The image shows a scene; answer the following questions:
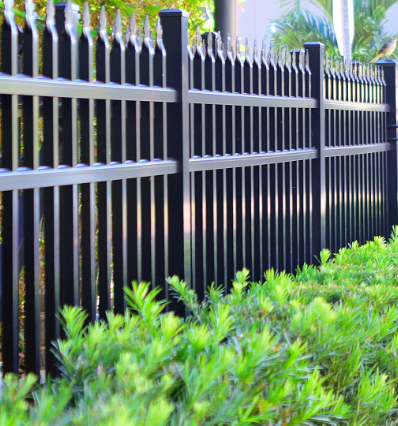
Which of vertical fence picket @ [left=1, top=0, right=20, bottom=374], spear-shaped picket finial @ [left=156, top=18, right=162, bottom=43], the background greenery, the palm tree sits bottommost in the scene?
vertical fence picket @ [left=1, top=0, right=20, bottom=374]

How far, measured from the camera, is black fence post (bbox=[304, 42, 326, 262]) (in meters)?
4.96

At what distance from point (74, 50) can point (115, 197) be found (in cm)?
69

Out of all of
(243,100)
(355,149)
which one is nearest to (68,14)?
(243,100)

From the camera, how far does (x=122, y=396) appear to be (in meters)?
1.45

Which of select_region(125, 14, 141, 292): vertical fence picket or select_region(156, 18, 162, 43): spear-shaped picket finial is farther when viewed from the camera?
select_region(156, 18, 162, 43): spear-shaped picket finial

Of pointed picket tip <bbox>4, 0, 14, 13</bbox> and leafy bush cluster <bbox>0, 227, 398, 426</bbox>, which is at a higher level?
pointed picket tip <bbox>4, 0, 14, 13</bbox>

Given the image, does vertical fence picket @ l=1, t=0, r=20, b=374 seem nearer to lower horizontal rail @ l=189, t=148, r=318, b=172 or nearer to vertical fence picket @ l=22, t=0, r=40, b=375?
vertical fence picket @ l=22, t=0, r=40, b=375

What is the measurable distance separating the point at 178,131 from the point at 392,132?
13.5ft

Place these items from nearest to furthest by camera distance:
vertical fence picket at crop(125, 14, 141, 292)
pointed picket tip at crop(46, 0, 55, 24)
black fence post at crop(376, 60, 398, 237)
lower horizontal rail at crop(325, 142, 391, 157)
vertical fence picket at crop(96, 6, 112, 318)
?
pointed picket tip at crop(46, 0, 55, 24)
vertical fence picket at crop(96, 6, 112, 318)
vertical fence picket at crop(125, 14, 141, 292)
lower horizontal rail at crop(325, 142, 391, 157)
black fence post at crop(376, 60, 398, 237)

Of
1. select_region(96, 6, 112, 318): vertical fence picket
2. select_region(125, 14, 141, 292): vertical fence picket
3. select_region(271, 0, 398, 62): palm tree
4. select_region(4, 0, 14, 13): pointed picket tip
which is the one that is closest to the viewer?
select_region(4, 0, 14, 13): pointed picket tip

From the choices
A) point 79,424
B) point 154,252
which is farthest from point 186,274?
point 79,424

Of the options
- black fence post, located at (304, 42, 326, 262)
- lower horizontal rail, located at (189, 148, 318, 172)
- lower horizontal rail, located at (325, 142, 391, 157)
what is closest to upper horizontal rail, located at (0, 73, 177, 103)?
lower horizontal rail, located at (189, 148, 318, 172)

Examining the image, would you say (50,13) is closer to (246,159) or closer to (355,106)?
(246,159)

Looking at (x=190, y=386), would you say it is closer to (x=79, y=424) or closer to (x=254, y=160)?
(x=79, y=424)
